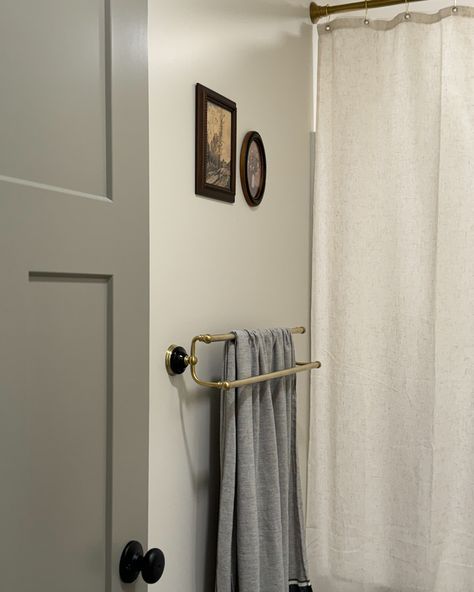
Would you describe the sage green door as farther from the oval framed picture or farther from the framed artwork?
the oval framed picture

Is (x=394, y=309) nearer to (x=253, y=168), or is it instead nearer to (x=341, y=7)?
(x=253, y=168)

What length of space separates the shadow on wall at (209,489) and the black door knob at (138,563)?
0.44 m

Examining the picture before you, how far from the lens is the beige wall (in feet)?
4.56

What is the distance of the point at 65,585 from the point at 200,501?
668 mm

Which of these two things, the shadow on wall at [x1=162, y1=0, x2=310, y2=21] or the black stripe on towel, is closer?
the shadow on wall at [x1=162, y1=0, x2=310, y2=21]

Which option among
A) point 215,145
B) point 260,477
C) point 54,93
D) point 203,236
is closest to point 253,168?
point 215,145

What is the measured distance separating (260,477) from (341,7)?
142cm

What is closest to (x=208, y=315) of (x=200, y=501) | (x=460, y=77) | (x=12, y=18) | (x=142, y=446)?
(x=200, y=501)

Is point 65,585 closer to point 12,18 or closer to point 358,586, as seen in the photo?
point 12,18

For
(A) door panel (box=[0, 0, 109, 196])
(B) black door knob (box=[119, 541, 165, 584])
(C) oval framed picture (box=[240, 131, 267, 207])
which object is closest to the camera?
(A) door panel (box=[0, 0, 109, 196])

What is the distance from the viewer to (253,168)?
182cm

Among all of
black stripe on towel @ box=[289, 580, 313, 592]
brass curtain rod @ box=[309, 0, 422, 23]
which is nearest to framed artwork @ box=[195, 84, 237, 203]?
brass curtain rod @ box=[309, 0, 422, 23]

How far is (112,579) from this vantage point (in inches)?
40.4

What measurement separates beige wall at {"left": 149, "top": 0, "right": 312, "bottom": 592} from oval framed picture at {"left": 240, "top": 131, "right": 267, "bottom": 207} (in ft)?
0.09
